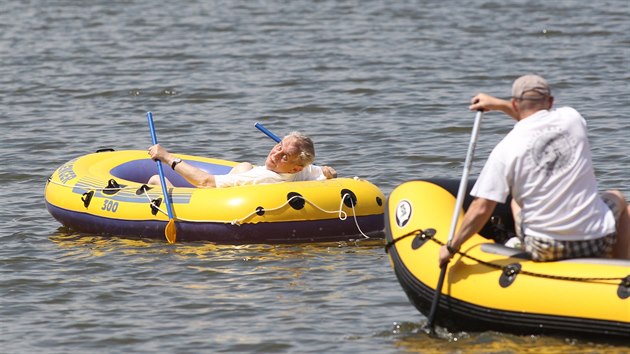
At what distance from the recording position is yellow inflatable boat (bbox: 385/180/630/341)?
6367mm

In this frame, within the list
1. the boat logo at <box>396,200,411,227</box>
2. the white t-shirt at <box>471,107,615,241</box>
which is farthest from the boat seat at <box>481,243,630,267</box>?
the boat logo at <box>396,200,411,227</box>

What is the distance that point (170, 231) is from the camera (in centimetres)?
898

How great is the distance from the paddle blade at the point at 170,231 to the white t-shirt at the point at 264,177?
47 cm

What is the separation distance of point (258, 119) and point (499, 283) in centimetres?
766

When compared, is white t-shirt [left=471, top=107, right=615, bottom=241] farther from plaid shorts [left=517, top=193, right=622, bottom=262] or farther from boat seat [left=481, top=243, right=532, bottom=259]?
boat seat [left=481, top=243, right=532, bottom=259]

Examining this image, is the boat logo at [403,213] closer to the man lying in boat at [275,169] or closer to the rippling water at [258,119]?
the rippling water at [258,119]

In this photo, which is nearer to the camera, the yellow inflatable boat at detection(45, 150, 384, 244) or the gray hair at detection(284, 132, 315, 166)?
the yellow inflatable boat at detection(45, 150, 384, 244)

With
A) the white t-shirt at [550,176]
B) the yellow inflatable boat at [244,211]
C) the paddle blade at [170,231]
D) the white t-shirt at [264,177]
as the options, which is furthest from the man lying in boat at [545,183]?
the paddle blade at [170,231]

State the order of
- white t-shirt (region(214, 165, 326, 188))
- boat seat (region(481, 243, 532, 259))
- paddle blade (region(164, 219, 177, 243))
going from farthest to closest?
1. white t-shirt (region(214, 165, 326, 188))
2. paddle blade (region(164, 219, 177, 243))
3. boat seat (region(481, 243, 532, 259))

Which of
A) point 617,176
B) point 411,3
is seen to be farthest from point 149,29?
point 617,176

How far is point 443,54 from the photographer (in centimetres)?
1784

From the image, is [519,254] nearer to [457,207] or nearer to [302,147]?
[457,207]

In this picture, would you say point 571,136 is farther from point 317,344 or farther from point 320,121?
point 320,121

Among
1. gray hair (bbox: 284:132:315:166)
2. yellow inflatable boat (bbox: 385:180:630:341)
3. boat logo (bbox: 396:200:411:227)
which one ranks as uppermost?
gray hair (bbox: 284:132:315:166)
